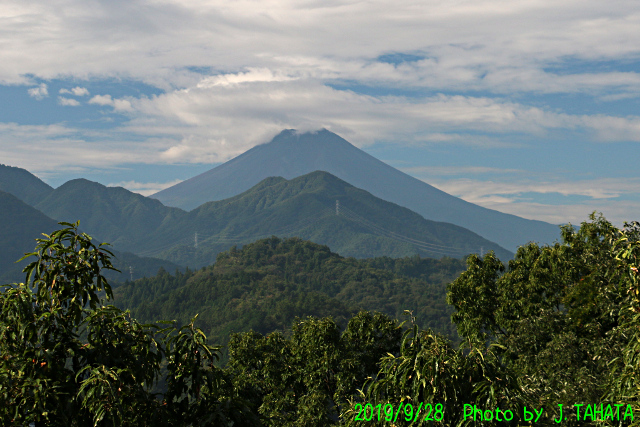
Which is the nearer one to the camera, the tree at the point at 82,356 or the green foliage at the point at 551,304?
the tree at the point at 82,356

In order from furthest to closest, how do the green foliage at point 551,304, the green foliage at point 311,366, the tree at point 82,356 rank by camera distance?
the green foliage at point 551,304
the green foliage at point 311,366
the tree at point 82,356

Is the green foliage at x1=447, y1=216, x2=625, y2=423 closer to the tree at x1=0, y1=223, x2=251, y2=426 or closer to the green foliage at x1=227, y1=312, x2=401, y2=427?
the green foliage at x1=227, y1=312, x2=401, y2=427

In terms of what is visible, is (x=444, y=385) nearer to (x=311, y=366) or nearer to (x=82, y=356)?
(x=82, y=356)

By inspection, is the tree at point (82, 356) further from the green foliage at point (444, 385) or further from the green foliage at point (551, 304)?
the green foliage at point (551, 304)

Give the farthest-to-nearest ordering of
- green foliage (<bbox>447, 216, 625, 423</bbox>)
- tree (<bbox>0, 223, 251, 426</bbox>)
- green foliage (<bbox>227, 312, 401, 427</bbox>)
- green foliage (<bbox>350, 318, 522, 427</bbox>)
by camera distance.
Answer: green foliage (<bbox>447, 216, 625, 423</bbox>), green foliage (<bbox>227, 312, 401, 427</bbox>), green foliage (<bbox>350, 318, 522, 427</bbox>), tree (<bbox>0, 223, 251, 426</bbox>)

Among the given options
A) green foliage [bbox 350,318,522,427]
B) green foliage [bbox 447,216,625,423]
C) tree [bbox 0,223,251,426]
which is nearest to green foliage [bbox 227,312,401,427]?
green foliage [bbox 447,216,625,423]

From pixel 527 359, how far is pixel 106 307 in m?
17.0

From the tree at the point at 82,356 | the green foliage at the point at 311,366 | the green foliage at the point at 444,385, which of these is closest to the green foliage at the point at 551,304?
the green foliage at the point at 311,366

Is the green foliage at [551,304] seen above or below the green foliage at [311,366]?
above

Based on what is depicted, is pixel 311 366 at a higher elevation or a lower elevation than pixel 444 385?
Answer: lower

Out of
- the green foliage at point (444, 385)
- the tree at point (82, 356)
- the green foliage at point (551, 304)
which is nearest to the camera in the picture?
the tree at point (82, 356)

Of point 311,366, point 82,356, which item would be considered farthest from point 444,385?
point 311,366

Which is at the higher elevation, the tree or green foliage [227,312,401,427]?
the tree

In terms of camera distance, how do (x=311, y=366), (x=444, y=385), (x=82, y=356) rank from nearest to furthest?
(x=444, y=385) → (x=82, y=356) → (x=311, y=366)
